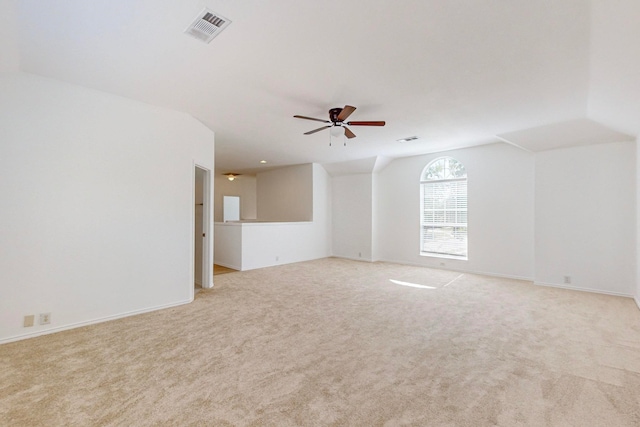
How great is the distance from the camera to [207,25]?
83.2 inches

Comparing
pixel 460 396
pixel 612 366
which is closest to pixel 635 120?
pixel 612 366

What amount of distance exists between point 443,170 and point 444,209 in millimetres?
920

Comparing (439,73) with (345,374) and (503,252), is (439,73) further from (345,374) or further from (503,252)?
(503,252)

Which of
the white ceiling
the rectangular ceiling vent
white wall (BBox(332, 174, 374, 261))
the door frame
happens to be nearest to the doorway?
the door frame

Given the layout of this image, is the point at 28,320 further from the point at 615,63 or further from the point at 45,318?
the point at 615,63

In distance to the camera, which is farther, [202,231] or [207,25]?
[202,231]

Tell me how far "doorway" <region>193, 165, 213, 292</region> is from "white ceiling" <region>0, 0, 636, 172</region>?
1.11m

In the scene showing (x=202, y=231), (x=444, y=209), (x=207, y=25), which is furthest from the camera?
(x=444, y=209)

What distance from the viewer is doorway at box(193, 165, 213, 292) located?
15.7ft

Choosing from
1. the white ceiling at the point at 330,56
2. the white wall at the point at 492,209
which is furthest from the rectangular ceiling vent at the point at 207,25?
the white wall at the point at 492,209

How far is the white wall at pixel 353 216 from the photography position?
779 cm

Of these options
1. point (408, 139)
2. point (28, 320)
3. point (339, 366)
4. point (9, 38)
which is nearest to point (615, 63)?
point (408, 139)

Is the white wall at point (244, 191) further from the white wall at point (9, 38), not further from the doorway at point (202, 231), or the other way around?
the white wall at point (9, 38)

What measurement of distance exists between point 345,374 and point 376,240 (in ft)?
18.8
